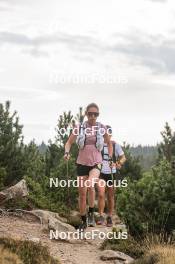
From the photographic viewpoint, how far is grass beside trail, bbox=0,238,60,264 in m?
7.24

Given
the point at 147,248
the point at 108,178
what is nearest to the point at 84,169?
the point at 108,178

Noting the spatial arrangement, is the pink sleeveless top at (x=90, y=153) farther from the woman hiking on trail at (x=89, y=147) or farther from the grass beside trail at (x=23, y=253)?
the grass beside trail at (x=23, y=253)

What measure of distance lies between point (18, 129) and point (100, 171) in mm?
5335

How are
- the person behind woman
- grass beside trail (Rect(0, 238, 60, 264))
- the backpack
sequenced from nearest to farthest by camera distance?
grass beside trail (Rect(0, 238, 60, 264)) < the backpack < the person behind woman

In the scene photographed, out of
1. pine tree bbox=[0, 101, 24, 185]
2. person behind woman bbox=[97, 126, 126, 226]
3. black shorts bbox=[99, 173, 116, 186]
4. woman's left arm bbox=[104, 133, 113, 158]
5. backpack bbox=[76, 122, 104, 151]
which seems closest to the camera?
backpack bbox=[76, 122, 104, 151]

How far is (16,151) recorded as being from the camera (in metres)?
15.0

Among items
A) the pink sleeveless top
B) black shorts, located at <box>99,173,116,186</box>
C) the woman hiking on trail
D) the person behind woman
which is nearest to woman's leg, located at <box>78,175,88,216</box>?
the woman hiking on trail

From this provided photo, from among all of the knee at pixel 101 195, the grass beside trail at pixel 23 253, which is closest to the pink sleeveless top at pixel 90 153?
the knee at pixel 101 195

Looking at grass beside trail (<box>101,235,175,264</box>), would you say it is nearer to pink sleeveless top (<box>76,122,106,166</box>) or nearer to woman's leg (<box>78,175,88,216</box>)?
woman's leg (<box>78,175,88,216</box>)

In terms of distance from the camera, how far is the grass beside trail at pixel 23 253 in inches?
285

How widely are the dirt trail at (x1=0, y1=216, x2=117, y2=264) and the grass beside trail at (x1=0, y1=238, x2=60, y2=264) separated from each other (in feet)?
1.46

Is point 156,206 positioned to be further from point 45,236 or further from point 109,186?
point 45,236

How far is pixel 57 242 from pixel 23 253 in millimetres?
2060

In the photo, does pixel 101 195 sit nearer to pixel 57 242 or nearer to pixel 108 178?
pixel 108 178
